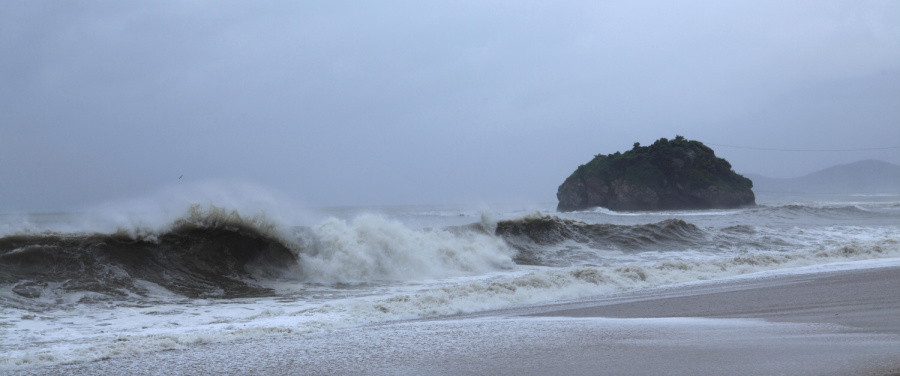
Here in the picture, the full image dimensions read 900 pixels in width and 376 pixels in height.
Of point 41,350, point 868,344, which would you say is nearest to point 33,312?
point 41,350

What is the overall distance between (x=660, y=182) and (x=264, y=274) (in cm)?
5735

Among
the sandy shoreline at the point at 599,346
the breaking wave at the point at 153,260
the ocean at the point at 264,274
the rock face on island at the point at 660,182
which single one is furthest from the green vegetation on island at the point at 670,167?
the sandy shoreline at the point at 599,346

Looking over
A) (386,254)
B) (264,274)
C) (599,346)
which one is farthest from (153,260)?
(599,346)

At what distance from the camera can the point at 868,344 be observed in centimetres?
Result: 407

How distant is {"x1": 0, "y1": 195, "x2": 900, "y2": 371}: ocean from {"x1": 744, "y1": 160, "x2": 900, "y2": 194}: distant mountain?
458 ft

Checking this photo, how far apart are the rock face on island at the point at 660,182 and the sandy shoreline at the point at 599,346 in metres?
57.2

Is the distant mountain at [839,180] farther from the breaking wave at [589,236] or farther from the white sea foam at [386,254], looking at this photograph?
the white sea foam at [386,254]

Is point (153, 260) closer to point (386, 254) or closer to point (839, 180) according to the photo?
point (386, 254)

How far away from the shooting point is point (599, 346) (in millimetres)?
4559

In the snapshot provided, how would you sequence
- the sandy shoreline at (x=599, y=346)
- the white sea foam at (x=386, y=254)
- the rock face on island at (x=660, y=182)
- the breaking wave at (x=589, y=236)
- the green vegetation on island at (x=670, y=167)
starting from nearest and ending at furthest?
the sandy shoreline at (x=599, y=346)
the white sea foam at (x=386, y=254)
the breaking wave at (x=589, y=236)
the rock face on island at (x=660, y=182)
the green vegetation on island at (x=670, y=167)

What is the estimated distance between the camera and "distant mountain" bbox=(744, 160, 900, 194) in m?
145

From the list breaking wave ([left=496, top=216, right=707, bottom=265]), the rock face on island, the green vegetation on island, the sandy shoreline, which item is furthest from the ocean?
the green vegetation on island

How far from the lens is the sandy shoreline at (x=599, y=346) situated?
3.81m

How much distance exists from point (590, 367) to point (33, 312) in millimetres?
6859
